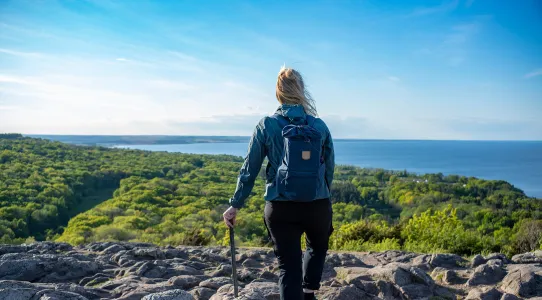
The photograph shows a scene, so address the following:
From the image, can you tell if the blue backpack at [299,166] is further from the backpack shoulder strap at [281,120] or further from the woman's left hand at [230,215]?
the woman's left hand at [230,215]

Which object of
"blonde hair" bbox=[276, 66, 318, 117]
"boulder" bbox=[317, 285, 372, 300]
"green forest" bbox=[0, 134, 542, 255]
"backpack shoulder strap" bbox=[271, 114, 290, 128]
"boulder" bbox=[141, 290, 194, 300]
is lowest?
"green forest" bbox=[0, 134, 542, 255]

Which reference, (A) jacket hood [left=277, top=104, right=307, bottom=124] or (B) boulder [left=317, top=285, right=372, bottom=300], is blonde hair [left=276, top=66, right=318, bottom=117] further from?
(B) boulder [left=317, top=285, right=372, bottom=300]

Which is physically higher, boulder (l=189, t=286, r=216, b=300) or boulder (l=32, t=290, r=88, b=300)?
boulder (l=32, t=290, r=88, b=300)

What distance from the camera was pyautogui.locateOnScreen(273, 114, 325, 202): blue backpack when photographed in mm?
2678

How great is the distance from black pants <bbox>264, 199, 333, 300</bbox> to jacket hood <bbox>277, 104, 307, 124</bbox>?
598 millimetres

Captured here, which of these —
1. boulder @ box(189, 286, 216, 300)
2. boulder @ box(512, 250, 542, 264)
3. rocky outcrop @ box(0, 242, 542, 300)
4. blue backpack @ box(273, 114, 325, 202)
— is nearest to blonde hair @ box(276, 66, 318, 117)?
blue backpack @ box(273, 114, 325, 202)

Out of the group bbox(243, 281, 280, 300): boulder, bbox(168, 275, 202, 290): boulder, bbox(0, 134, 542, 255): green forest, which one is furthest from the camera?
bbox(0, 134, 542, 255): green forest

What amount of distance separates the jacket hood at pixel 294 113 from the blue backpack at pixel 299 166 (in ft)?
0.45

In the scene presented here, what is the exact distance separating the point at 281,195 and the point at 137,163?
86975 millimetres

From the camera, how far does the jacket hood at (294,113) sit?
9.46 ft

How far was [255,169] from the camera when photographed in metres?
2.91

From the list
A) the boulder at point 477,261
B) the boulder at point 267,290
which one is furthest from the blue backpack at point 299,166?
the boulder at point 477,261

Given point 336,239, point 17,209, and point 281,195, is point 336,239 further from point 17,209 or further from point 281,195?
point 17,209

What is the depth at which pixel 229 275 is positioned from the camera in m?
5.38
